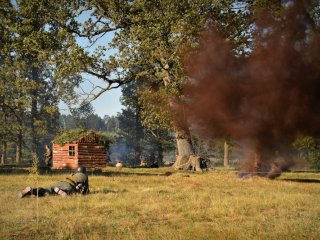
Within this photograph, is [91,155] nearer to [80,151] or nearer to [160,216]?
[80,151]

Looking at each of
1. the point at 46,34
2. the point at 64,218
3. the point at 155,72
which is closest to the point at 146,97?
the point at 155,72

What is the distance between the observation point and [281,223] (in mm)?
11094

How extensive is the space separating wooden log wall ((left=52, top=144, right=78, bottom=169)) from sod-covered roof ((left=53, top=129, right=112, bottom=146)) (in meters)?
0.98

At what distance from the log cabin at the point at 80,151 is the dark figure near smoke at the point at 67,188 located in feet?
89.8

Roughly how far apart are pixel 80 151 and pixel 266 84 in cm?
3918

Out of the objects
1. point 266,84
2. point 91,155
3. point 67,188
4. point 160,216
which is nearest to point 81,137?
point 91,155

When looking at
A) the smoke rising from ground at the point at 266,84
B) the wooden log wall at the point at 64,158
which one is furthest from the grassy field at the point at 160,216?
the wooden log wall at the point at 64,158

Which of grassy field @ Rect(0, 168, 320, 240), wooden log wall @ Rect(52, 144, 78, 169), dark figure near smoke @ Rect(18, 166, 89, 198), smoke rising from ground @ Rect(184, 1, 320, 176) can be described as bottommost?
grassy field @ Rect(0, 168, 320, 240)

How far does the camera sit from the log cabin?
44875 millimetres

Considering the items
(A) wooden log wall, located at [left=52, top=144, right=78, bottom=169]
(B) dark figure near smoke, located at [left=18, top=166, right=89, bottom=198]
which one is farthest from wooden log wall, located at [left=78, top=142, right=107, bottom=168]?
(B) dark figure near smoke, located at [left=18, top=166, right=89, bottom=198]

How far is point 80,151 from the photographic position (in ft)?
149

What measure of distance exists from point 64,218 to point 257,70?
690cm

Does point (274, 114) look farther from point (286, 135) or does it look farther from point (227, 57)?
point (227, 57)

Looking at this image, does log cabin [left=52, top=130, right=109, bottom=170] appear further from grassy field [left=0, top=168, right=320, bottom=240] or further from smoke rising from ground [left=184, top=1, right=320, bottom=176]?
smoke rising from ground [left=184, top=1, right=320, bottom=176]
